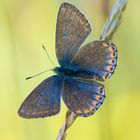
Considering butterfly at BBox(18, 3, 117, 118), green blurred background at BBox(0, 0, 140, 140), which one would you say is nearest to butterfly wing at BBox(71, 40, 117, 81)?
butterfly at BBox(18, 3, 117, 118)

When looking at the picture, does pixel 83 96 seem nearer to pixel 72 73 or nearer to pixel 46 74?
pixel 72 73

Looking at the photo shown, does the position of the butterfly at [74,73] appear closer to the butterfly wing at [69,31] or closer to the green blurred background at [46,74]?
the butterfly wing at [69,31]

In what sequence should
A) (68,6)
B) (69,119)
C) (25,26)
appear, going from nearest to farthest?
1. (69,119)
2. (68,6)
3. (25,26)

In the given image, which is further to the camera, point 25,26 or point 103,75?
point 25,26

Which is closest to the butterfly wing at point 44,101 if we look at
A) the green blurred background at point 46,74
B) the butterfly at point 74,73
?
the butterfly at point 74,73

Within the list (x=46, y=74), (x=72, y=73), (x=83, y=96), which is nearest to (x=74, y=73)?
(x=72, y=73)

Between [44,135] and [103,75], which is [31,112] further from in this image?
[44,135]

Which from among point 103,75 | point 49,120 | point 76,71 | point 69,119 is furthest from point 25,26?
point 69,119

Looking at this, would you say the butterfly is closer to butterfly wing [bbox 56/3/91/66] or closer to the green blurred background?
butterfly wing [bbox 56/3/91/66]
